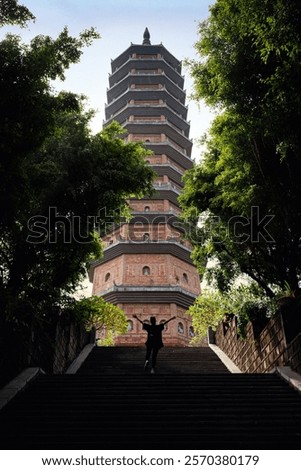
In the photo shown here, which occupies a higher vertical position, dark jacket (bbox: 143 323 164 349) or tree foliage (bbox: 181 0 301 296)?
tree foliage (bbox: 181 0 301 296)

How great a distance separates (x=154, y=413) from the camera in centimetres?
484

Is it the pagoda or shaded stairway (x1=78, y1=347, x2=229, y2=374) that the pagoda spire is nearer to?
the pagoda

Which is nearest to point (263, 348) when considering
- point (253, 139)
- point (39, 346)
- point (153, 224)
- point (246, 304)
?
point (246, 304)

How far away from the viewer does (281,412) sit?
15.8 feet

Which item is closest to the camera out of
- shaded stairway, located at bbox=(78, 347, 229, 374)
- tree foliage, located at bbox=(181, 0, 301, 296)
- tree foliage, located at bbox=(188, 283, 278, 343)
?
tree foliage, located at bbox=(181, 0, 301, 296)

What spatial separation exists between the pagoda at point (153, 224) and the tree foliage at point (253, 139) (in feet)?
18.5

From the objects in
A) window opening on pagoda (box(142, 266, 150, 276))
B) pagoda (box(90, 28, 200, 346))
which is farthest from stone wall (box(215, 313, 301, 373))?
window opening on pagoda (box(142, 266, 150, 276))

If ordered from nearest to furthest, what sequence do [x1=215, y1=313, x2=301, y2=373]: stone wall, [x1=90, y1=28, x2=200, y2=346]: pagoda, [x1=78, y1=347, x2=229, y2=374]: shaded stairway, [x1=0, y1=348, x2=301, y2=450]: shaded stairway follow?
[x1=0, y1=348, x2=301, y2=450]: shaded stairway, [x1=215, y1=313, x2=301, y2=373]: stone wall, [x1=78, y1=347, x2=229, y2=374]: shaded stairway, [x1=90, y1=28, x2=200, y2=346]: pagoda

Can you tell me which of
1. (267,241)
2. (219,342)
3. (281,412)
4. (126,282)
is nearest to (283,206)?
(267,241)

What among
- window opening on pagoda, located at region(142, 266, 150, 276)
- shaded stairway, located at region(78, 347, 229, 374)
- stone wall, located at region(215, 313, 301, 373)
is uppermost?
window opening on pagoda, located at region(142, 266, 150, 276)

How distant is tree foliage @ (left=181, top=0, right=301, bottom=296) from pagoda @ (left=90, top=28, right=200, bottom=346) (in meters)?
5.64

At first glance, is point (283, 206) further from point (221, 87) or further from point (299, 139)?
point (221, 87)

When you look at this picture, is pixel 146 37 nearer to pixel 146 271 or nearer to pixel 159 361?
pixel 146 271

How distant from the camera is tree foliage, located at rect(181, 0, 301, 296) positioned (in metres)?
5.19
